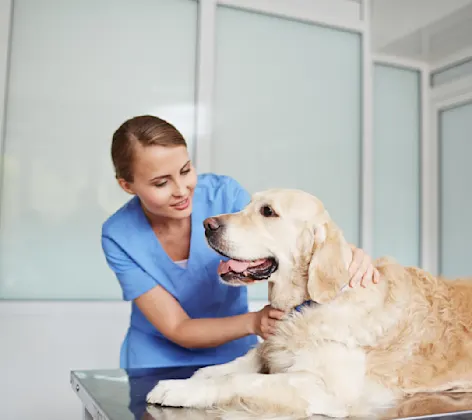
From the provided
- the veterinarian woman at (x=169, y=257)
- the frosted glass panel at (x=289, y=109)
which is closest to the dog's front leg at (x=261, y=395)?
the veterinarian woman at (x=169, y=257)

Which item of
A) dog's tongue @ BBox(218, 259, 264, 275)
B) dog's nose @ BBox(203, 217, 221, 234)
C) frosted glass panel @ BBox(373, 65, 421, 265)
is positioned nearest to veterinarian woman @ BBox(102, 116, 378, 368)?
dog's tongue @ BBox(218, 259, 264, 275)

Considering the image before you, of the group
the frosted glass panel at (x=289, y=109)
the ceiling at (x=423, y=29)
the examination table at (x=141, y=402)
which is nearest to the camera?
the examination table at (x=141, y=402)

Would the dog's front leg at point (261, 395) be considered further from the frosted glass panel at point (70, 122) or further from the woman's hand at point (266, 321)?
the frosted glass panel at point (70, 122)

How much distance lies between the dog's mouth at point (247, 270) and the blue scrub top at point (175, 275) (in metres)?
0.35

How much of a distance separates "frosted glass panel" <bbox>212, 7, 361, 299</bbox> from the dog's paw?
6.38 ft

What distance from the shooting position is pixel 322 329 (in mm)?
1085

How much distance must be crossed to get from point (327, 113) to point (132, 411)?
8.54 feet

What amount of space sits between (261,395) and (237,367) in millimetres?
276

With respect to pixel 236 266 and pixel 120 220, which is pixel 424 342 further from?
pixel 120 220

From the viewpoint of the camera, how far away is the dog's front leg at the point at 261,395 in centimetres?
95

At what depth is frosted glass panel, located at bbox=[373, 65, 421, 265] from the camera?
3.45m

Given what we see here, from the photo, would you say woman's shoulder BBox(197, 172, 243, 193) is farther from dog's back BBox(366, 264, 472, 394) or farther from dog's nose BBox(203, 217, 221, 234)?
dog's back BBox(366, 264, 472, 394)

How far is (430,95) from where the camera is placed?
142 inches

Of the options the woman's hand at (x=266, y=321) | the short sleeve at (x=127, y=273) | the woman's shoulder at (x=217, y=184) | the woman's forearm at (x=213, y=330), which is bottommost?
the woman's forearm at (x=213, y=330)
